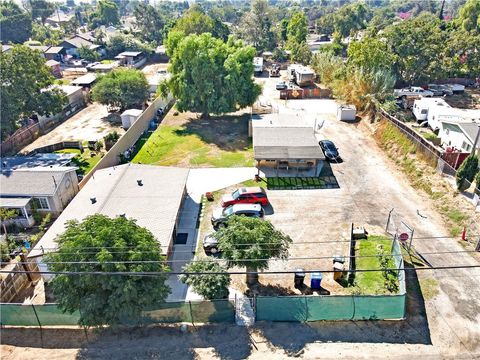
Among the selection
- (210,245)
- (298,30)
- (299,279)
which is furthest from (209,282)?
(298,30)

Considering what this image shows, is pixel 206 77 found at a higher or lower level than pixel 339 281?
higher

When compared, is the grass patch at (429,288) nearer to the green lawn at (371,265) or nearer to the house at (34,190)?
the green lawn at (371,265)

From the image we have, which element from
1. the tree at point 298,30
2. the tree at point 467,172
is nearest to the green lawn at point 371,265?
the tree at point 467,172

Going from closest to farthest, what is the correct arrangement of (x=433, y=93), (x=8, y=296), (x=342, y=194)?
(x=8, y=296), (x=342, y=194), (x=433, y=93)

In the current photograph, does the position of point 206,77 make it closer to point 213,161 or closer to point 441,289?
point 213,161

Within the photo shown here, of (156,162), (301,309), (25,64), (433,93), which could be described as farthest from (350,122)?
(25,64)

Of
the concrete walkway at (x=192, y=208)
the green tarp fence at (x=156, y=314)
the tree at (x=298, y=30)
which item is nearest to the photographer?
the green tarp fence at (x=156, y=314)

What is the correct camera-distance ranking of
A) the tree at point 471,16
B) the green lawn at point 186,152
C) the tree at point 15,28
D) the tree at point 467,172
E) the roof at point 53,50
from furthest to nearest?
1. the tree at point 15,28
2. the roof at point 53,50
3. the tree at point 471,16
4. the green lawn at point 186,152
5. the tree at point 467,172
